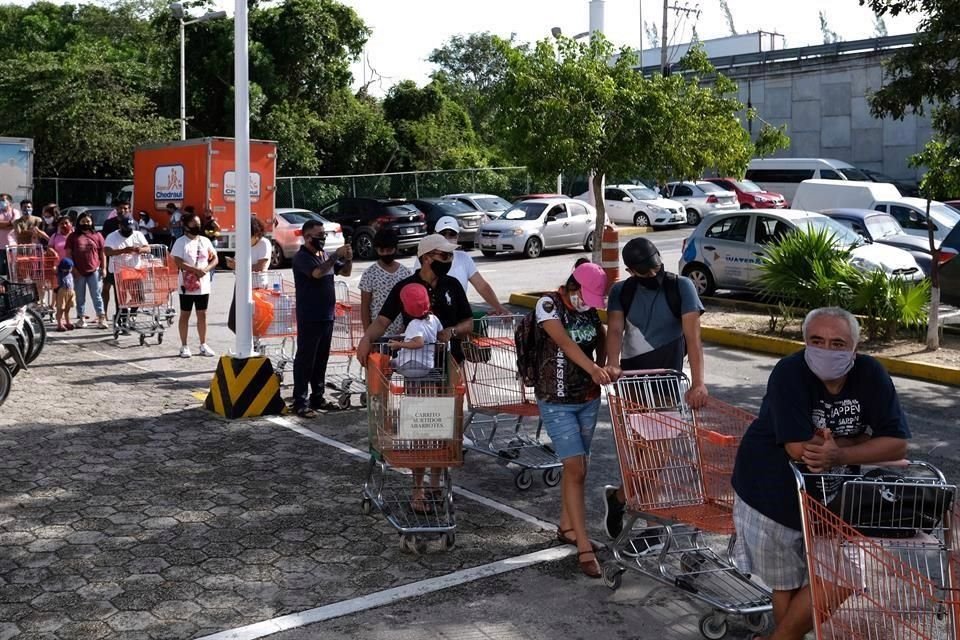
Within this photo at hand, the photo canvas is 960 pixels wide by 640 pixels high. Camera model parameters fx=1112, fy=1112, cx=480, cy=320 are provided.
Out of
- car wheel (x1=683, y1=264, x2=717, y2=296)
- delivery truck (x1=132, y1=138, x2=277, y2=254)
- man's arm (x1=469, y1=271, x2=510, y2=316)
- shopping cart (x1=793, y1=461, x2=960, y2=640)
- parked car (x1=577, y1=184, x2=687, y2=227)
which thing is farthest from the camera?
parked car (x1=577, y1=184, x2=687, y2=227)

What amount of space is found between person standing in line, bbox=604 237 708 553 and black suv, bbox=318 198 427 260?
72.0 feet

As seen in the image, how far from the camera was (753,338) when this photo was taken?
46.3 ft

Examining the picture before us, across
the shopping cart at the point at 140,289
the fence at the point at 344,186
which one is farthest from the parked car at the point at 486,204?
the shopping cart at the point at 140,289

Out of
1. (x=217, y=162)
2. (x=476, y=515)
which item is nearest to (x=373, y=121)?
(x=217, y=162)

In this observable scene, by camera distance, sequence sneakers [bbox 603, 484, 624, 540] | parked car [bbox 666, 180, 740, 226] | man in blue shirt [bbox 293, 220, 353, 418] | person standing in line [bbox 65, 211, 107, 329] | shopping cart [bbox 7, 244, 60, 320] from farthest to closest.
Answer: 1. parked car [bbox 666, 180, 740, 226]
2. shopping cart [bbox 7, 244, 60, 320]
3. person standing in line [bbox 65, 211, 107, 329]
4. man in blue shirt [bbox 293, 220, 353, 418]
5. sneakers [bbox 603, 484, 624, 540]

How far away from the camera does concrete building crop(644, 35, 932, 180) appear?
4647cm

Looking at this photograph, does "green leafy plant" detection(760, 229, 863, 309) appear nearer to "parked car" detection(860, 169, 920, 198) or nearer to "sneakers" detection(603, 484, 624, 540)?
"sneakers" detection(603, 484, 624, 540)

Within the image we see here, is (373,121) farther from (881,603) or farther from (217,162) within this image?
(881,603)

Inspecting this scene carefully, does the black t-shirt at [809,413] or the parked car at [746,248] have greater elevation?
the parked car at [746,248]

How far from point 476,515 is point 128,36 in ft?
181

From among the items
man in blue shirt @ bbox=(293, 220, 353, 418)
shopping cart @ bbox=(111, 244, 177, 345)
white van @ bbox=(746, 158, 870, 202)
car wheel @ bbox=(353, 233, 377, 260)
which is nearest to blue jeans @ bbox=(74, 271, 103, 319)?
shopping cart @ bbox=(111, 244, 177, 345)

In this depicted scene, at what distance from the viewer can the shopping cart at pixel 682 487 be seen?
546 cm

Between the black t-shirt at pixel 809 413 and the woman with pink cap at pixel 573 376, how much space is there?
174cm

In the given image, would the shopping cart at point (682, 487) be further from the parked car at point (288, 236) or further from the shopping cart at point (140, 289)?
the parked car at point (288, 236)
